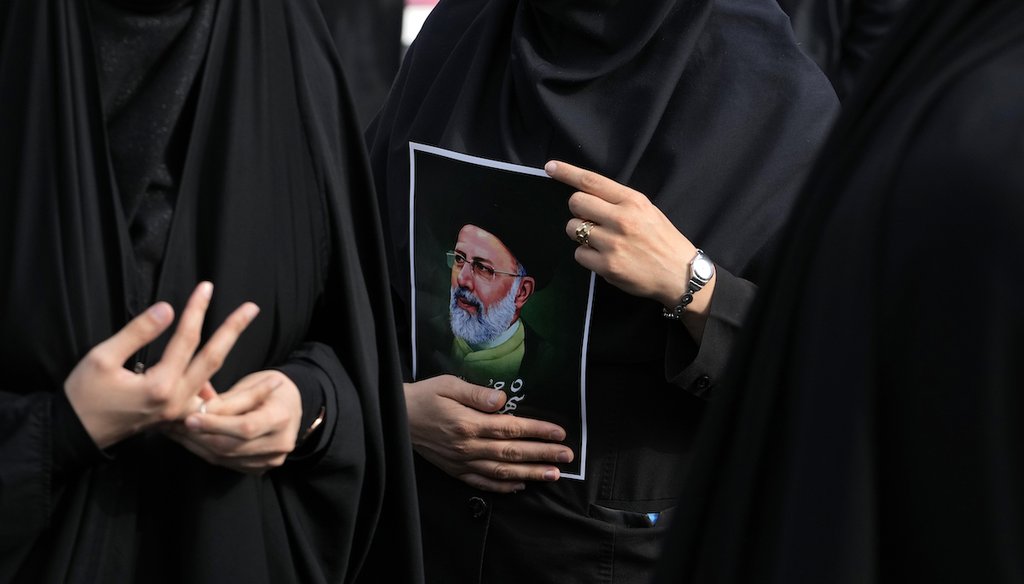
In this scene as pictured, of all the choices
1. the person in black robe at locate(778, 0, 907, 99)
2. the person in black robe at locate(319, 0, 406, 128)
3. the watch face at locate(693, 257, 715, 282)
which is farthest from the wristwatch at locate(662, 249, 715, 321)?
the person in black robe at locate(319, 0, 406, 128)

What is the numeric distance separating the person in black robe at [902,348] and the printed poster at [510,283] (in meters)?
0.90

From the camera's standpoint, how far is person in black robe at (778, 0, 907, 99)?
3814mm

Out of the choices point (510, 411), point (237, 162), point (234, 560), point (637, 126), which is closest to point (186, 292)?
point (237, 162)

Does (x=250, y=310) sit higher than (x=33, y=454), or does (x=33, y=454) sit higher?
(x=250, y=310)

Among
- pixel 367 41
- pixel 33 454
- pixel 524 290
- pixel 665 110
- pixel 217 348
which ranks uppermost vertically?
pixel 367 41

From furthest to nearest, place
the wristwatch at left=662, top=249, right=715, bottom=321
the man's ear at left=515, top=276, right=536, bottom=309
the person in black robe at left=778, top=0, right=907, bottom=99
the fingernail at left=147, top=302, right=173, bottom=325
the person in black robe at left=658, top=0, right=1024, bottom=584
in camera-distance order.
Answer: the person in black robe at left=778, top=0, right=907, bottom=99 < the man's ear at left=515, top=276, right=536, bottom=309 < the wristwatch at left=662, top=249, right=715, bottom=321 < the fingernail at left=147, top=302, right=173, bottom=325 < the person in black robe at left=658, top=0, right=1024, bottom=584

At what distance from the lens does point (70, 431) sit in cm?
130

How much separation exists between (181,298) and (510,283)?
573mm

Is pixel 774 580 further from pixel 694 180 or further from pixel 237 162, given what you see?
pixel 694 180

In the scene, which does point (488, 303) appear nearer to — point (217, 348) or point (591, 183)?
point (591, 183)

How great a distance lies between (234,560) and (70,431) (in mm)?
280

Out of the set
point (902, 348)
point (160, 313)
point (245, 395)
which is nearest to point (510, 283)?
point (245, 395)

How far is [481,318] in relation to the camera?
1.90 metres

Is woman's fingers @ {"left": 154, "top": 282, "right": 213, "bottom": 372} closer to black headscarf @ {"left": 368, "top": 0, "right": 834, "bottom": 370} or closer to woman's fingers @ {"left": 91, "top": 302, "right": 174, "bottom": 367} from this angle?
woman's fingers @ {"left": 91, "top": 302, "right": 174, "bottom": 367}
